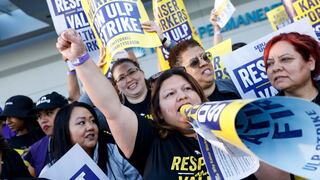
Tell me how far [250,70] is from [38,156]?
1.57 metres

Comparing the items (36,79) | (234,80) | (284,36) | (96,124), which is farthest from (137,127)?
(36,79)

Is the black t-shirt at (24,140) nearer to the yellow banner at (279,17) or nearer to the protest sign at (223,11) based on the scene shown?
the protest sign at (223,11)

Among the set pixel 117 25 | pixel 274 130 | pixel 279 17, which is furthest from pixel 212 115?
pixel 279 17

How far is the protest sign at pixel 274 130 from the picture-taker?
973 millimetres

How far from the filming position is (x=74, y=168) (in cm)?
208

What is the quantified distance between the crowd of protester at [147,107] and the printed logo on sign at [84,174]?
0.44 feet

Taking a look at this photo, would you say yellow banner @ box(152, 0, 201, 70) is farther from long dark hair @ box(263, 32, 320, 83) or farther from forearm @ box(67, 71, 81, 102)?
long dark hair @ box(263, 32, 320, 83)

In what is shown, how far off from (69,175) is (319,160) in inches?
54.6

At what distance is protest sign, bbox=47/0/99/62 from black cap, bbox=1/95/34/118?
1.22 m

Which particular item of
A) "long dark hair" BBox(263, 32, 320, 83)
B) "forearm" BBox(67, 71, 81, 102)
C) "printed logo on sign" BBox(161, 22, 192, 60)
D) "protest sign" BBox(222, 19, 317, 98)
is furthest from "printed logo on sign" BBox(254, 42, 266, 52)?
"forearm" BBox(67, 71, 81, 102)

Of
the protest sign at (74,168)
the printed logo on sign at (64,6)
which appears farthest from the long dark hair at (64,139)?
the printed logo on sign at (64,6)

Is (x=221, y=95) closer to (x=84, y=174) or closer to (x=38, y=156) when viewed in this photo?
(x=84, y=174)

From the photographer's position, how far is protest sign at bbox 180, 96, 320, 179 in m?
0.97

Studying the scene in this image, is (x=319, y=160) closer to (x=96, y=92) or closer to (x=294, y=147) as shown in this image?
(x=294, y=147)
